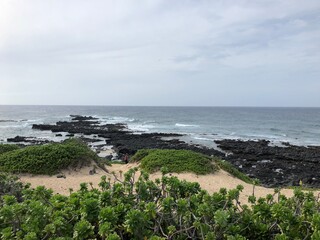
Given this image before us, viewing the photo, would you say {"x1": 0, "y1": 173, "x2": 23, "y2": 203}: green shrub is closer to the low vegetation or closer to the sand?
the low vegetation

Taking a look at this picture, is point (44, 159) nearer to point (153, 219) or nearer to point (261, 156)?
point (153, 219)

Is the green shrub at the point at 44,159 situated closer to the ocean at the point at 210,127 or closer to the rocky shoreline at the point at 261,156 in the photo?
the rocky shoreline at the point at 261,156

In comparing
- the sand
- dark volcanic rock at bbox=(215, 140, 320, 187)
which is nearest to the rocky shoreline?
dark volcanic rock at bbox=(215, 140, 320, 187)

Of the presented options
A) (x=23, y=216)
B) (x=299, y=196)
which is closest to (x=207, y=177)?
(x=299, y=196)

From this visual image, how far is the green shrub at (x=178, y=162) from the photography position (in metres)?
16.2

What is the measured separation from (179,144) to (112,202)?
102ft

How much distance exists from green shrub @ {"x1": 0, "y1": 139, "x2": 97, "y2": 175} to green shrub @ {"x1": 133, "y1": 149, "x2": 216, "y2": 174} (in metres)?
3.57

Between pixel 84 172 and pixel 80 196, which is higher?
pixel 80 196

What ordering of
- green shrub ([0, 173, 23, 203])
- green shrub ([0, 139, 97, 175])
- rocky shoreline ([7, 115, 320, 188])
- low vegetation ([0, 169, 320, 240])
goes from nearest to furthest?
low vegetation ([0, 169, 320, 240]), green shrub ([0, 173, 23, 203]), green shrub ([0, 139, 97, 175]), rocky shoreline ([7, 115, 320, 188])

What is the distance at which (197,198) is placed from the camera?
12.5ft

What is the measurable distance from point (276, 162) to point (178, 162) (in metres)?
13.1

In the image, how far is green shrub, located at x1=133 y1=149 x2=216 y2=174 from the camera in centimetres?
1622

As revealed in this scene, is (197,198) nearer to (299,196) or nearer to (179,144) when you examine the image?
(299,196)

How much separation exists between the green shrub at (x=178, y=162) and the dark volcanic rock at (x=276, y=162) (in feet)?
17.8
